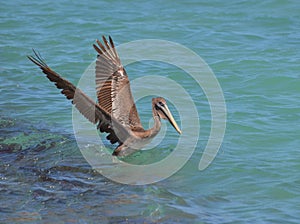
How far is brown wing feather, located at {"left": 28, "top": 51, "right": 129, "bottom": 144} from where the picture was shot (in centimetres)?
642

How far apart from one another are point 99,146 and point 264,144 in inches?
77.3

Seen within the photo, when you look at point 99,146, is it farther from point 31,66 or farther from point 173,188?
point 31,66

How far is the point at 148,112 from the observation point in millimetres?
9234

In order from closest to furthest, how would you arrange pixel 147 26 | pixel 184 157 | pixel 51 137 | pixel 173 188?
pixel 173 188
pixel 184 157
pixel 51 137
pixel 147 26

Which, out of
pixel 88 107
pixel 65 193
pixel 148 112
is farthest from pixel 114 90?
pixel 148 112

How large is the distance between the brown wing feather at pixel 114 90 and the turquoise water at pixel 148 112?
0.65 m

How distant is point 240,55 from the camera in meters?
11.2

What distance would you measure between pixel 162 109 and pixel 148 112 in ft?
5.74

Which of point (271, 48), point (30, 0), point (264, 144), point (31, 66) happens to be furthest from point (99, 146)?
point (30, 0)

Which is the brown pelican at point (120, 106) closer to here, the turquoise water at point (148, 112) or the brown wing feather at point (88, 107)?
the brown wing feather at point (88, 107)

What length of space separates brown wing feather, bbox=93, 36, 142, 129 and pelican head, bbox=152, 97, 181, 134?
259 mm

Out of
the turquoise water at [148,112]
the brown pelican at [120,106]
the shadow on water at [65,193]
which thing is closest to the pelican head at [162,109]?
the brown pelican at [120,106]

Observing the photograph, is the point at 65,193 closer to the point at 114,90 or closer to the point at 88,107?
the point at 88,107

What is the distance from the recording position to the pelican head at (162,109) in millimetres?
7477
